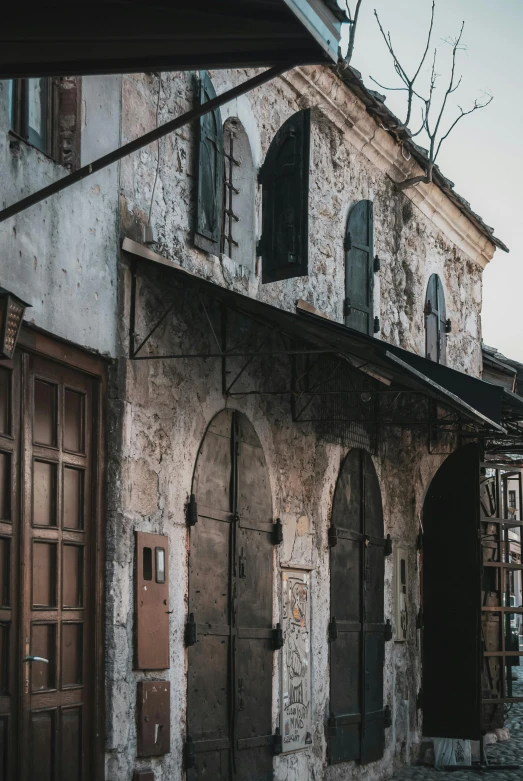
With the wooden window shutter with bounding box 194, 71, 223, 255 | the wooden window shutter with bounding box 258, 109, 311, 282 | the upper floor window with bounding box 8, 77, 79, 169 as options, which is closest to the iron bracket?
the wooden window shutter with bounding box 194, 71, 223, 255

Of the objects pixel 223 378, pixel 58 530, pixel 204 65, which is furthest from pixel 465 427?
pixel 204 65

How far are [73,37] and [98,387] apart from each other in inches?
121

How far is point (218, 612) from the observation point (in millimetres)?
8727

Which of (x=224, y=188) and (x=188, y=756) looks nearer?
(x=188, y=756)

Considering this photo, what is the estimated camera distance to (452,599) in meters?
13.5

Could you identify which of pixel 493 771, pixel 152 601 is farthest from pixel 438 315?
pixel 152 601

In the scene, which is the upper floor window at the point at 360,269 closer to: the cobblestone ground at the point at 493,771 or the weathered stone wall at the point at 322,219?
the weathered stone wall at the point at 322,219

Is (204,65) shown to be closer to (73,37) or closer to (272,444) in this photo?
(73,37)

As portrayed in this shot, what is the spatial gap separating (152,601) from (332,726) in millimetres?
3670

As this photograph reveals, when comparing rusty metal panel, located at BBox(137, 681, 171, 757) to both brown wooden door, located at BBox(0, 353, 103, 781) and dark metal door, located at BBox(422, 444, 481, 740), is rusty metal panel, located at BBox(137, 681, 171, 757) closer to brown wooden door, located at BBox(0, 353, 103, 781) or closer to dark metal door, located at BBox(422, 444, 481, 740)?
brown wooden door, located at BBox(0, 353, 103, 781)

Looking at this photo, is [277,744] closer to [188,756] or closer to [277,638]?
[277,638]

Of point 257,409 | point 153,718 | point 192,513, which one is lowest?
point 153,718

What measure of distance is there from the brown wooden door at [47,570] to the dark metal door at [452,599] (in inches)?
272

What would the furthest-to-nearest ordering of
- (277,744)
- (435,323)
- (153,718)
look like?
(435,323) < (277,744) < (153,718)
